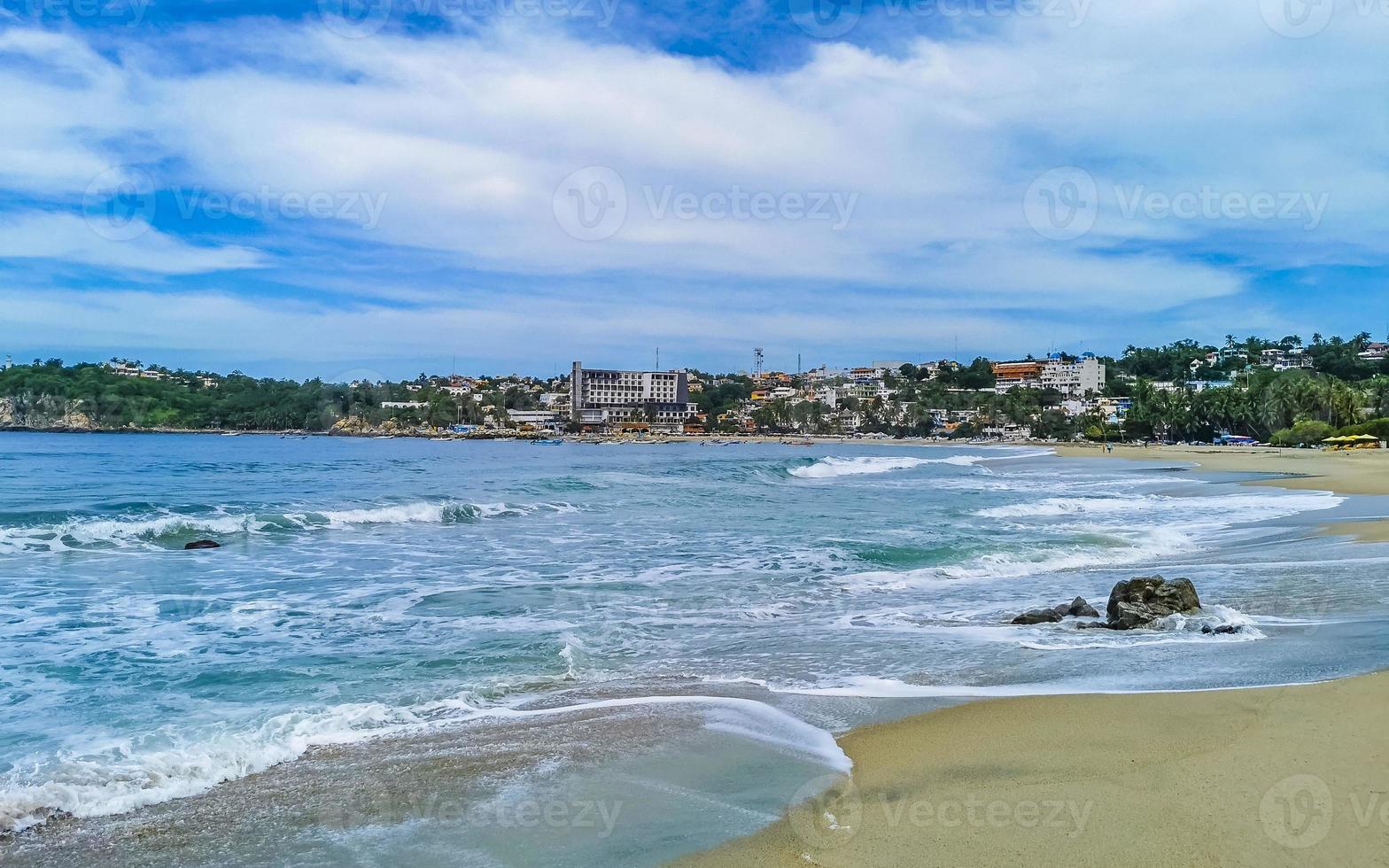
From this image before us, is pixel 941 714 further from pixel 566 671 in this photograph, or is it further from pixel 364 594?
pixel 364 594

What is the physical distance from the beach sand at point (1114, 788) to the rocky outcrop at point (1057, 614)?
10.4 feet

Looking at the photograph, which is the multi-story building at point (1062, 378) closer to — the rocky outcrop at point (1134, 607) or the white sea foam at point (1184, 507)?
the white sea foam at point (1184, 507)

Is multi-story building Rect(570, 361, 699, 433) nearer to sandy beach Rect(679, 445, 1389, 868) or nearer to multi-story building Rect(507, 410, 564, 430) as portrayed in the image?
multi-story building Rect(507, 410, 564, 430)

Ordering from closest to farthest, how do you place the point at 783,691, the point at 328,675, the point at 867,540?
1. the point at 783,691
2. the point at 328,675
3. the point at 867,540

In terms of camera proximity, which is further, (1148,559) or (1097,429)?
(1097,429)

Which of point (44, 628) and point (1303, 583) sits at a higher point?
point (1303, 583)

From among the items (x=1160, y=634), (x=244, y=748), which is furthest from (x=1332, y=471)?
(x=244, y=748)

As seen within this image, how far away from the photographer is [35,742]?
5941 millimetres

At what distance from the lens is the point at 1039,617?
9.27 m

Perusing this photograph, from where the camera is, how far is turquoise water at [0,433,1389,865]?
15.4 ft

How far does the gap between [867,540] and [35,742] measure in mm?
13745

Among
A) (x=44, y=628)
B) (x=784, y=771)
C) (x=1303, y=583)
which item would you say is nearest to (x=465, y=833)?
(x=784, y=771)

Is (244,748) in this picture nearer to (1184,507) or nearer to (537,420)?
(1184,507)

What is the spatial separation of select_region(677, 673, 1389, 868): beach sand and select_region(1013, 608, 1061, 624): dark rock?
3155 millimetres
